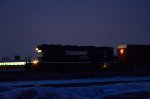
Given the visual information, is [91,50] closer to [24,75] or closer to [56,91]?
[24,75]

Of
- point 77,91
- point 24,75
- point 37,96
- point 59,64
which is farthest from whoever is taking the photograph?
point 59,64

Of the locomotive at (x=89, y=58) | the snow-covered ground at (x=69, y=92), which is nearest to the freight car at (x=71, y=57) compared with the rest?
the locomotive at (x=89, y=58)

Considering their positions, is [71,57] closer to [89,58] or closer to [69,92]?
[89,58]

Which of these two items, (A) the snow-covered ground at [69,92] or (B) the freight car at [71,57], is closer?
(A) the snow-covered ground at [69,92]

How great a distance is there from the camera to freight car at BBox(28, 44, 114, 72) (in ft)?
130

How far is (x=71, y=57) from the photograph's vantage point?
40.9 metres

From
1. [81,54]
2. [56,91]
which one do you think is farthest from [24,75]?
[56,91]

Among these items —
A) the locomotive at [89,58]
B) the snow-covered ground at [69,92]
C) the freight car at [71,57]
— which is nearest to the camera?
the snow-covered ground at [69,92]

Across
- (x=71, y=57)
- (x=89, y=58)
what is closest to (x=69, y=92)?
(x=71, y=57)

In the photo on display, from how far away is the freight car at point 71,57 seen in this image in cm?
3972

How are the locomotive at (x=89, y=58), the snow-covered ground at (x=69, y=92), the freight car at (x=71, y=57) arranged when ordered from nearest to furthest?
the snow-covered ground at (x=69, y=92) → the freight car at (x=71, y=57) → the locomotive at (x=89, y=58)

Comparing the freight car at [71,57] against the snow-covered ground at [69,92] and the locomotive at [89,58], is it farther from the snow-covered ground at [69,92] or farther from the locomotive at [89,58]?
the snow-covered ground at [69,92]

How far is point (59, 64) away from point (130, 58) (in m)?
8.99

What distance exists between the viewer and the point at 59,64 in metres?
40.1
